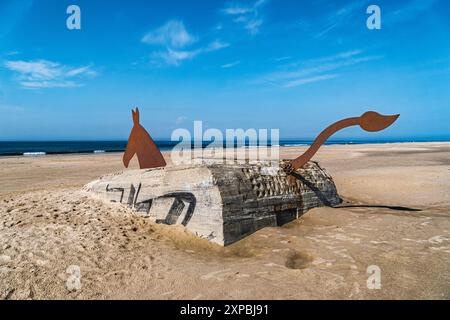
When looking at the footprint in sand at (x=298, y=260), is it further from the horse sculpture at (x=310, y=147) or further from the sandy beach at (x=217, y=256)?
the horse sculpture at (x=310, y=147)

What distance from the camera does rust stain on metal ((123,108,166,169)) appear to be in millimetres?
7930

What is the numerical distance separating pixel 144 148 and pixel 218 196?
362cm

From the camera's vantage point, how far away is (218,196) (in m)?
5.25

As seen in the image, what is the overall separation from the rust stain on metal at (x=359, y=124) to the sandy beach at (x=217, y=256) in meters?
1.23

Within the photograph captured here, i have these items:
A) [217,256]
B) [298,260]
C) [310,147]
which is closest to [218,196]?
[217,256]

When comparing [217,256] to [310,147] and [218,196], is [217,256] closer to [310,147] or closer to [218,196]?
[218,196]

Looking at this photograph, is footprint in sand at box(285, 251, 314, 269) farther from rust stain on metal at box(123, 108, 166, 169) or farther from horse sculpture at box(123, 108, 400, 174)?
rust stain on metal at box(123, 108, 166, 169)

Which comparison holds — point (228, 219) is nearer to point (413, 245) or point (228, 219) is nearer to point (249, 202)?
point (249, 202)
